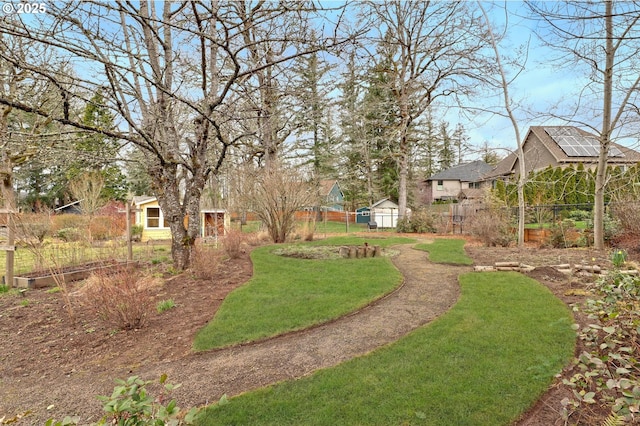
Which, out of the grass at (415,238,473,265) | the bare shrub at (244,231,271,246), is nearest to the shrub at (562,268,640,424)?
the grass at (415,238,473,265)

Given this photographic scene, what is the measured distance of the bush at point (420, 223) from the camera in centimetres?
1775

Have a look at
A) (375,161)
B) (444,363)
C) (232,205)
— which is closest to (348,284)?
(444,363)

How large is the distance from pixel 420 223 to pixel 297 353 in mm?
15503

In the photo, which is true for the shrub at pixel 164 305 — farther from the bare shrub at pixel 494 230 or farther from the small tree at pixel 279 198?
the bare shrub at pixel 494 230

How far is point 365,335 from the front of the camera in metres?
3.96

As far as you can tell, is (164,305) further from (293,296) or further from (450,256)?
(450,256)

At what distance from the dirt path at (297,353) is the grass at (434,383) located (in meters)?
0.21

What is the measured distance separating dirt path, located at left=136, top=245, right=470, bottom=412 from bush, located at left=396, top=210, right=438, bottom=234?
12846mm

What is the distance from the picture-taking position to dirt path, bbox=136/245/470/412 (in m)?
2.96

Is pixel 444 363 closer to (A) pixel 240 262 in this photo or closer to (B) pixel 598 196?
(A) pixel 240 262

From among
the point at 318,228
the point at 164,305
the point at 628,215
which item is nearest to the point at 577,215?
the point at 628,215

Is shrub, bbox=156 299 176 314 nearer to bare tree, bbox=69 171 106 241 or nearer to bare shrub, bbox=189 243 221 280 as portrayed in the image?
bare shrub, bbox=189 243 221 280

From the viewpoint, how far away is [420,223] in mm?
17906

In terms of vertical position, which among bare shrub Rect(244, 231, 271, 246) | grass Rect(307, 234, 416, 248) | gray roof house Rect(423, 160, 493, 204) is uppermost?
gray roof house Rect(423, 160, 493, 204)
